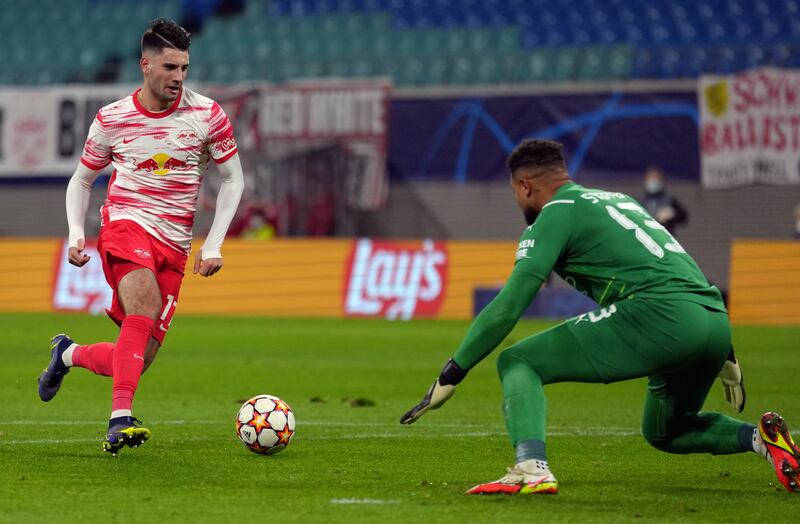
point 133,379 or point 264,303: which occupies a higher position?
point 133,379

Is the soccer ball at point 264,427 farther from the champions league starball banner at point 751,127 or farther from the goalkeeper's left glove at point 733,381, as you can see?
the champions league starball banner at point 751,127

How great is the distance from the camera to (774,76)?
21234 millimetres

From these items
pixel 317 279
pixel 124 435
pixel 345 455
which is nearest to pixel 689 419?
pixel 345 455

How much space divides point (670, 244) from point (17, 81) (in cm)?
2191

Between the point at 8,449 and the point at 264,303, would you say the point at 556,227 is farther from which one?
the point at 264,303

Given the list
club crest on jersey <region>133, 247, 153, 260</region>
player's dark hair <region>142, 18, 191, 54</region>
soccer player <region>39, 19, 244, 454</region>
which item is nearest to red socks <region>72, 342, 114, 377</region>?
soccer player <region>39, 19, 244, 454</region>

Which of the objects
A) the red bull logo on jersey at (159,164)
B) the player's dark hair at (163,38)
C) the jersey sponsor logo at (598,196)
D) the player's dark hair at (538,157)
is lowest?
the red bull logo on jersey at (159,164)

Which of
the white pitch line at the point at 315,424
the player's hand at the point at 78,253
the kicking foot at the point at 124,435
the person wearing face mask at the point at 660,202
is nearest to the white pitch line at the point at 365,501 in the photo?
the kicking foot at the point at 124,435

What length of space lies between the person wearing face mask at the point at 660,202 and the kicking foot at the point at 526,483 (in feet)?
49.3

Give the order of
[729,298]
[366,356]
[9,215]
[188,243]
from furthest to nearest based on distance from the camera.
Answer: [9,215] < [729,298] < [366,356] < [188,243]

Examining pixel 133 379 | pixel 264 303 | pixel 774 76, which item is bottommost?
pixel 264 303

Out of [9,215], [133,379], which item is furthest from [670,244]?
[9,215]

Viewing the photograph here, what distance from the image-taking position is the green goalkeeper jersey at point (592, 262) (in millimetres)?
5789

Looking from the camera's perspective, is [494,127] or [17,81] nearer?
[494,127]
